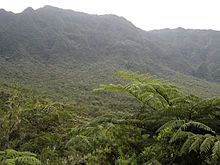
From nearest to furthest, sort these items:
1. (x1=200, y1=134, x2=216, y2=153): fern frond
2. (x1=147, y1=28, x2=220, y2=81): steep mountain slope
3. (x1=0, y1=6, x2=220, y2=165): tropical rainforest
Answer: (x1=200, y1=134, x2=216, y2=153): fern frond
(x1=0, y1=6, x2=220, y2=165): tropical rainforest
(x1=147, y1=28, x2=220, y2=81): steep mountain slope

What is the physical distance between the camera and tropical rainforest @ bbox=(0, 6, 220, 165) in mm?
1648

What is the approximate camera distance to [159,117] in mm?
2104

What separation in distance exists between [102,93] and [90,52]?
90.6ft

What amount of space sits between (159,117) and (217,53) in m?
69.2

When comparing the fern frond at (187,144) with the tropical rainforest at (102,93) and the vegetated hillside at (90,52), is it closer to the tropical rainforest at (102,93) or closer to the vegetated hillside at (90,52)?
the tropical rainforest at (102,93)

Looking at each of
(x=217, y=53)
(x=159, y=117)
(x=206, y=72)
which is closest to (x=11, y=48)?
(x=159, y=117)

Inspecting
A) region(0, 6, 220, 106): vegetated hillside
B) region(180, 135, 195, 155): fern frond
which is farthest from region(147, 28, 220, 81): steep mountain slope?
region(180, 135, 195, 155): fern frond

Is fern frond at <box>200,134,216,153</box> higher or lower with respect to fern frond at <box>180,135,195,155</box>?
higher

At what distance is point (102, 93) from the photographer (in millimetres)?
19984

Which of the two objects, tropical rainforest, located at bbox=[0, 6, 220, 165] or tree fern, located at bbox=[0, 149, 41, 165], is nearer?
tree fern, located at bbox=[0, 149, 41, 165]

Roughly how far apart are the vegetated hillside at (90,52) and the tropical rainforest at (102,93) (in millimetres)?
276

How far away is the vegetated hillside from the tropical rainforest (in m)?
0.28

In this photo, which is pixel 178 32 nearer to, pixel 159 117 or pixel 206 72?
pixel 206 72

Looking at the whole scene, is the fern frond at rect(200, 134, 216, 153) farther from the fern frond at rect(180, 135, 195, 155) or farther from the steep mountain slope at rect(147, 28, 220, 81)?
the steep mountain slope at rect(147, 28, 220, 81)
